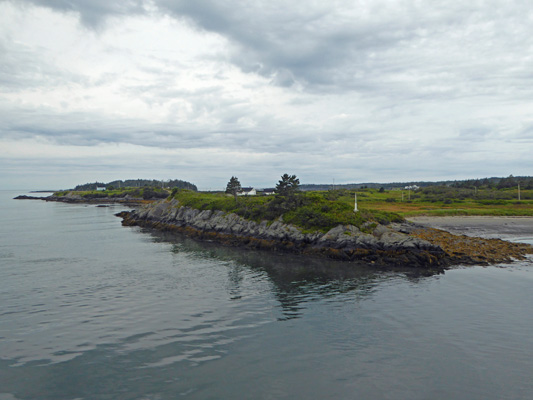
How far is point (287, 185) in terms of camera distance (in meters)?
60.8

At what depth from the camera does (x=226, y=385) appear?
15.3 m

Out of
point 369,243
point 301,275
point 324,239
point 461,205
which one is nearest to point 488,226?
point 461,205

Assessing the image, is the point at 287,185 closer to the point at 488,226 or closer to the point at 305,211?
the point at 305,211

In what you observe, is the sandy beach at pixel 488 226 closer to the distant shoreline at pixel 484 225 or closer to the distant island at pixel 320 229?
the distant shoreline at pixel 484 225

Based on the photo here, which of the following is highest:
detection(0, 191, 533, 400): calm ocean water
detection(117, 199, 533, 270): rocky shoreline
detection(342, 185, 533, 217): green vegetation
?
detection(342, 185, 533, 217): green vegetation

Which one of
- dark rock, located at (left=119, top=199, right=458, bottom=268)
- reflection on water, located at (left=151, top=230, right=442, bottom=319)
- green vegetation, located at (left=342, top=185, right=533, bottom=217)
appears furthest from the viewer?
green vegetation, located at (left=342, top=185, right=533, bottom=217)

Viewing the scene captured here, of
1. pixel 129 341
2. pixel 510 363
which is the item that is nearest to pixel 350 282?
pixel 510 363

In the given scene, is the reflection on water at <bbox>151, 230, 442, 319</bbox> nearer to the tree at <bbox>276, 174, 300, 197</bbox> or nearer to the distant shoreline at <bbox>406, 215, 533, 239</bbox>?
the tree at <bbox>276, 174, 300, 197</bbox>

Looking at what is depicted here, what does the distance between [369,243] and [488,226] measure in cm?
4172

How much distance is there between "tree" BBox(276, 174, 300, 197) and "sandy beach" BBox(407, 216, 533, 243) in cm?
3097

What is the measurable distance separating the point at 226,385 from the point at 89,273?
27.7 m

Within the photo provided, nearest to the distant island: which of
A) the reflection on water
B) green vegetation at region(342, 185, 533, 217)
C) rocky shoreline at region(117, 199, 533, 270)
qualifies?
rocky shoreline at region(117, 199, 533, 270)

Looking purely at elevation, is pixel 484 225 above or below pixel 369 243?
below

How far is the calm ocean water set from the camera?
15.4 m
